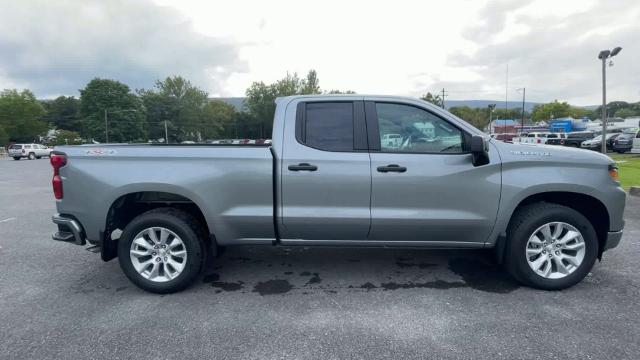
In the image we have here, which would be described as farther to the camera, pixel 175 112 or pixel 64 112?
pixel 64 112

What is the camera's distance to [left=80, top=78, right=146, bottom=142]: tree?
215ft

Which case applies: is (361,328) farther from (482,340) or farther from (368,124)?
(368,124)

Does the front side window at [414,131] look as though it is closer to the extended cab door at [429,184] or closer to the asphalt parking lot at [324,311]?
the extended cab door at [429,184]

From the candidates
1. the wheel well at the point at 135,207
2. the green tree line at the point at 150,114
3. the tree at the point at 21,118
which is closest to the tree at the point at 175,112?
the green tree line at the point at 150,114

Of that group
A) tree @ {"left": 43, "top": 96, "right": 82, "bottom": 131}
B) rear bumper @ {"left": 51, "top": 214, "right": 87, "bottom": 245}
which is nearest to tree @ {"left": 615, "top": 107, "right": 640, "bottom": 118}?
rear bumper @ {"left": 51, "top": 214, "right": 87, "bottom": 245}

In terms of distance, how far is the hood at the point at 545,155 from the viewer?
346 centimetres

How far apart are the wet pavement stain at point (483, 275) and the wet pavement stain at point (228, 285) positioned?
7.71ft

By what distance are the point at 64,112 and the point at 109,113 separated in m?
33.5

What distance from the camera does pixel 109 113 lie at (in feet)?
216

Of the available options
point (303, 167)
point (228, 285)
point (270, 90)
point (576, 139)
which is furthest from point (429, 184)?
point (270, 90)

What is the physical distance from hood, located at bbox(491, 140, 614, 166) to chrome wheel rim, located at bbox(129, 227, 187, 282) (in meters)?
3.24

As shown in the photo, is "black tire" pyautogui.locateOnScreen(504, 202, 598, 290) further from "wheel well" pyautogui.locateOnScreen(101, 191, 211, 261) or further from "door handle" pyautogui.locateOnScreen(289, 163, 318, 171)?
"wheel well" pyautogui.locateOnScreen(101, 191, 211, 261)

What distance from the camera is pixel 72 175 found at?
11.5 ft

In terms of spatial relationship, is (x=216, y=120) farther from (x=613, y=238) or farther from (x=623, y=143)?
(x=613, y=238)
